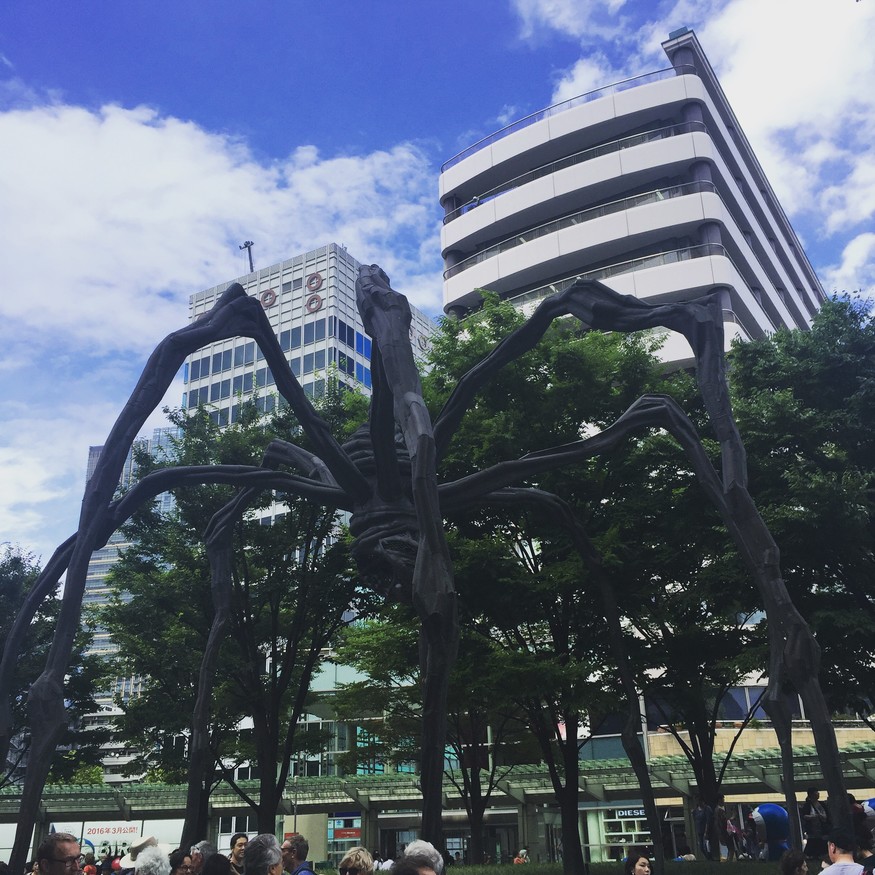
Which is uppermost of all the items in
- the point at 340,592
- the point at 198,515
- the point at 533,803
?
the point at 198,515

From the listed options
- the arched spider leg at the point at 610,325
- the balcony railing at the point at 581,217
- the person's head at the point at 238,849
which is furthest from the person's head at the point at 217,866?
the balcony railing at the point at 581,217

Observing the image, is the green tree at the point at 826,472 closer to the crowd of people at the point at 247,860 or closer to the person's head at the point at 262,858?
the crowd of people at the point at 247,860

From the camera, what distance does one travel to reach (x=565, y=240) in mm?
51688

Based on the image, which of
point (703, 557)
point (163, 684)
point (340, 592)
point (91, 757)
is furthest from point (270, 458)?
point (91, 757)

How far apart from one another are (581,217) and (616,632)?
4656cm

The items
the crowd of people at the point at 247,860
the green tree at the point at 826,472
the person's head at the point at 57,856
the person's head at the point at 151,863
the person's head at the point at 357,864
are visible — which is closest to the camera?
the crowd of people at the point at 247,860

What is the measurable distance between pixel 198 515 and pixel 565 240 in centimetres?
3720

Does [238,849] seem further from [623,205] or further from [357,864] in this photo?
[623,205]

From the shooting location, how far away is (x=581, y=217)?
173 feet

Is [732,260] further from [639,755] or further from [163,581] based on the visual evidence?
[639,755]

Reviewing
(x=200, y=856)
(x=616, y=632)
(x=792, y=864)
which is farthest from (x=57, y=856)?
(x=616, y=632)

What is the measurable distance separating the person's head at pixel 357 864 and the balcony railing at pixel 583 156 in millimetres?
51236

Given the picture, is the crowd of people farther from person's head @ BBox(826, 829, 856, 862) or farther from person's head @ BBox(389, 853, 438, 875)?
person's head @ BBox(826, 829, 856, 862)

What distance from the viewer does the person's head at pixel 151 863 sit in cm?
557
